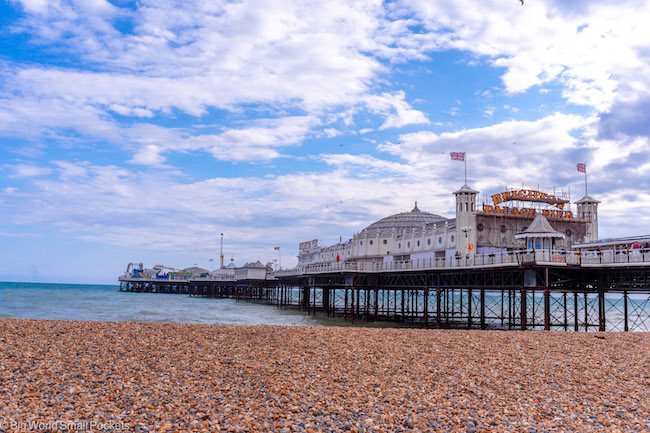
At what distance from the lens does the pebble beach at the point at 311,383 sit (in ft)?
31.1

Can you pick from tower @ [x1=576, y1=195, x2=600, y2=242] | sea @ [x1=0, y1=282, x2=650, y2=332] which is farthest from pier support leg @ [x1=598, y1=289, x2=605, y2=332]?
tower @ [x1=576, y1=195, x2=600, y2=242]

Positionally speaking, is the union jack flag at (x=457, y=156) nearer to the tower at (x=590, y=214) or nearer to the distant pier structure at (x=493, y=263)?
the distant pier structure at (x=493, y=263)

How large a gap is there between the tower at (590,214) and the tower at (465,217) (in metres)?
14.2

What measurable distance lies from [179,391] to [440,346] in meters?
10.1

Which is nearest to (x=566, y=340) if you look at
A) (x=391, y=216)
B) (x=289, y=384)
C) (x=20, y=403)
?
(x=289, y=384)

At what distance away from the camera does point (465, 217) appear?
4844 centimetres

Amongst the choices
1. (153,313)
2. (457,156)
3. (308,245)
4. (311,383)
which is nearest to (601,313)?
(457,156)

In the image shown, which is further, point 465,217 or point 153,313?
point 153,313

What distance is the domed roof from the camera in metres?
69.8

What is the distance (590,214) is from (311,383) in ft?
167

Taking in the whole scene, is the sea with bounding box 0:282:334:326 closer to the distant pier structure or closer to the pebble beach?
the distant pier structure

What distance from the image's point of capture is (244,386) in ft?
39.2

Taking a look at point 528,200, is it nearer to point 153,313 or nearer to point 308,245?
point 153,313

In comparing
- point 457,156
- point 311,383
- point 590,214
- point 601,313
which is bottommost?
point 601,313
